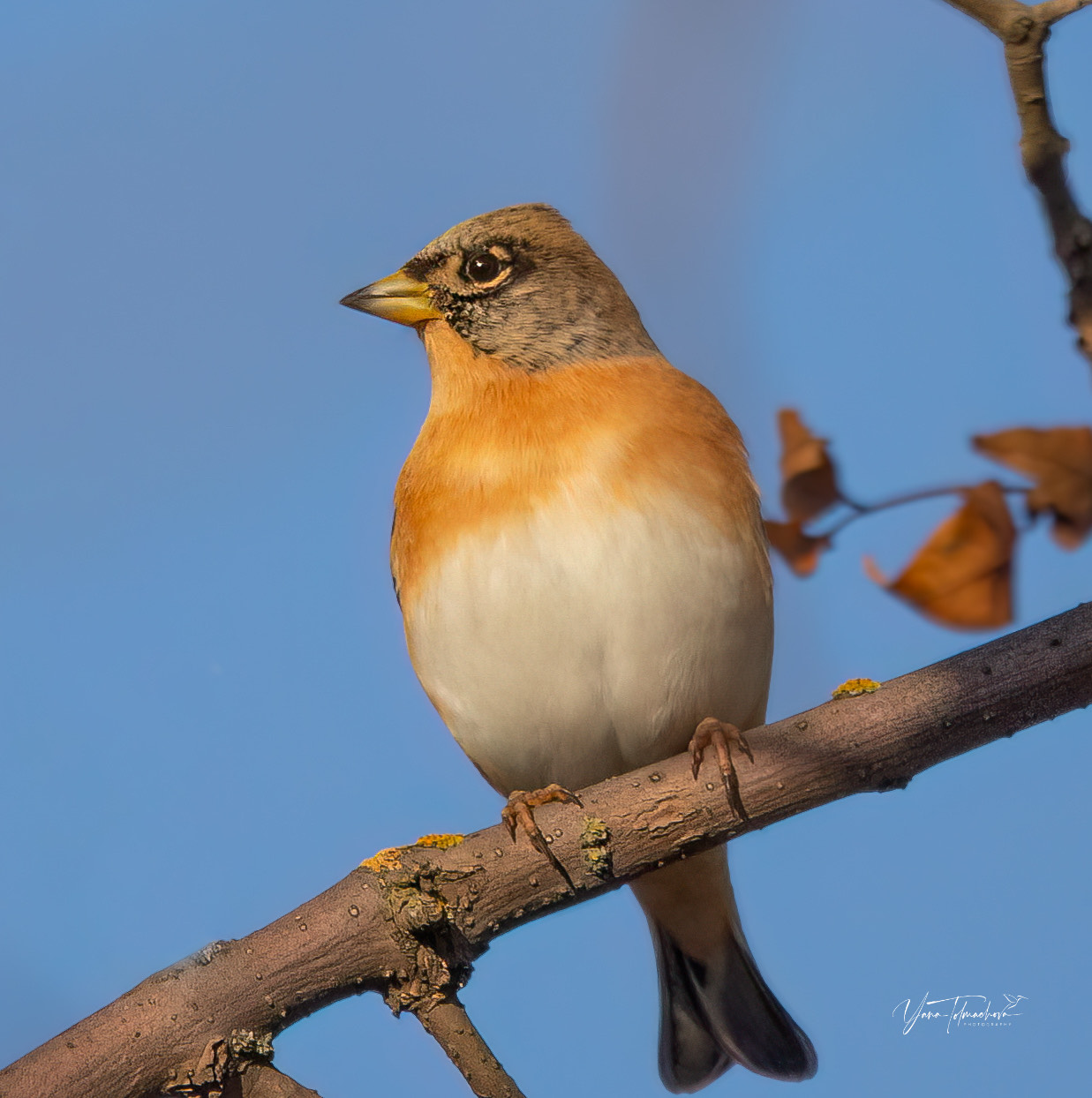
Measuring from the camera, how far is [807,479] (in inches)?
108

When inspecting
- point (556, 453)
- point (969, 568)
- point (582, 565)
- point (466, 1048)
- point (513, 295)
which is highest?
point (513, 295)

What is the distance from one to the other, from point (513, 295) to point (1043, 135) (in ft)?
6.83

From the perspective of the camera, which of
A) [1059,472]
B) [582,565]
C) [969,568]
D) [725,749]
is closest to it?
[1059,472]

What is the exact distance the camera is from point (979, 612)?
2.50m

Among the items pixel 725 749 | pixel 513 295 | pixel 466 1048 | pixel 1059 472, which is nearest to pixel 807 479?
pixel 1059 472

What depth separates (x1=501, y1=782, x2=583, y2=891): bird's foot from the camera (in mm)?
2803

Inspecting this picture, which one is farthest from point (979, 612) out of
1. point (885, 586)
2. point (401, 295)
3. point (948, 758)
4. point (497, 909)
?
point (401, 295)

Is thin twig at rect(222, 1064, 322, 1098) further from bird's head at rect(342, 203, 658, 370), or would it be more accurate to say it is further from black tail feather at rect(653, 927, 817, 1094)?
bird's head at rect(342, 203, 658, 370)

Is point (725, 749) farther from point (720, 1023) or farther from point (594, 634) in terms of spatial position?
point (720, 1023)

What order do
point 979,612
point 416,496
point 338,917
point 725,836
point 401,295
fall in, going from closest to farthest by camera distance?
point 979,612, point 338,917, point 725,836, point 416,496, point 401,295

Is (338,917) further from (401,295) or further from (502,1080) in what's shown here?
(401,295)

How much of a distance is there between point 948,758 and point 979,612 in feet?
1.46

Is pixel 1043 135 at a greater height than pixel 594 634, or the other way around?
pixel 1043 135

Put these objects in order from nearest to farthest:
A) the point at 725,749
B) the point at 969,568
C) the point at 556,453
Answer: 1. the point at 969,568
2. the point at 725,749
3. the point at 556,453
